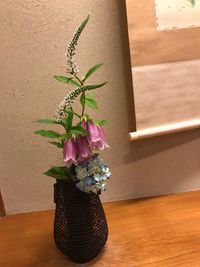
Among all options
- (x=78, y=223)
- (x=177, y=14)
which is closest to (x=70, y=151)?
(x=78, y=223)

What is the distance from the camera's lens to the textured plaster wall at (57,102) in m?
0.89

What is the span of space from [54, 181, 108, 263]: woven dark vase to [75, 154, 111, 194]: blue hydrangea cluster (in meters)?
0.04

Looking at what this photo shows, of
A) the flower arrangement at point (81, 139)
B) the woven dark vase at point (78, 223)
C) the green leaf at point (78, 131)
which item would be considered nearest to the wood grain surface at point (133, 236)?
the woven dark vase at point (78, 223)

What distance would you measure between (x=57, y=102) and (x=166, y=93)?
0.33 metres

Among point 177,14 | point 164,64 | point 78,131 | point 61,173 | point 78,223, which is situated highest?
point 177,14

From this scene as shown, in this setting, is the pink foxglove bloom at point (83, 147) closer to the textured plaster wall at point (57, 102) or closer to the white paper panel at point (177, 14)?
the textured plaster wall at point (57, 102)

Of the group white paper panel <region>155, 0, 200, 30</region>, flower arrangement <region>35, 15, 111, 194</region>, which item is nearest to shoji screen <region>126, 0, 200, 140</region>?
white paper panel <region>155, 0, 200, 30</region>

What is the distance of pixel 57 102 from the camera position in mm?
958

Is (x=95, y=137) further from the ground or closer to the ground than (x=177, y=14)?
closer to the ground

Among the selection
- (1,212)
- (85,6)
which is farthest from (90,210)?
(85,6)

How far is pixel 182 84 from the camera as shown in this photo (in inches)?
37.9

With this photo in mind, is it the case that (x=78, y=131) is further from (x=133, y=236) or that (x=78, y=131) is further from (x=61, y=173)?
(x=133, y=236)

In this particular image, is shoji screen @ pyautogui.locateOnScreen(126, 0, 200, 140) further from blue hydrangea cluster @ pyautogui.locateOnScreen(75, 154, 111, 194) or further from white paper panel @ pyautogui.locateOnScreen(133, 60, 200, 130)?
blue hydrangea cluster @ pyautogui.locateOnScreen(75, 154, 111, 194)

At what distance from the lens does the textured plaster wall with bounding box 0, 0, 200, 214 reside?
0.89 m
